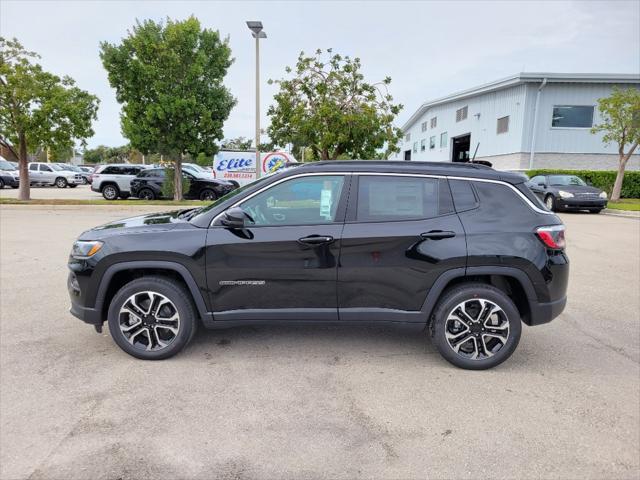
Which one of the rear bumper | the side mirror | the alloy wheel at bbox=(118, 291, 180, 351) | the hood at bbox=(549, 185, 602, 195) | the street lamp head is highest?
the street lamp head

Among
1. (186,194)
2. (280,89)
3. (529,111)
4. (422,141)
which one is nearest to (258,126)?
(280,89)

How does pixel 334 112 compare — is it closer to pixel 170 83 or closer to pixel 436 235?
pixel 170 83

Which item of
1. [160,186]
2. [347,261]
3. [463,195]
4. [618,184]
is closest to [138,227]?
[347,261]

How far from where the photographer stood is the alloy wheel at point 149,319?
3564 millimetres

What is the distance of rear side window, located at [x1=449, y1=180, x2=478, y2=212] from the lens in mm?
3543

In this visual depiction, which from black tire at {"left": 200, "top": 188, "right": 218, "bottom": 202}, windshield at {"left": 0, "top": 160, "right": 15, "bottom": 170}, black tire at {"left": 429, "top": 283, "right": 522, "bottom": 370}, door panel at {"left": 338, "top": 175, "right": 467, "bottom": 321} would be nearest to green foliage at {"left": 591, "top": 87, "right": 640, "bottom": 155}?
black tire at {"left": 200, "top": 188, "right": 218, "bottom": 202}

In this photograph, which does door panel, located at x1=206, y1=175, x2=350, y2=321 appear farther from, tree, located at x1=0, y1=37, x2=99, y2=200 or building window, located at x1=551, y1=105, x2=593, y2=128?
building window, located at x1=551, y1=105, x2=593, y2=128

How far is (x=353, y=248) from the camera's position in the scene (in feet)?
11.3

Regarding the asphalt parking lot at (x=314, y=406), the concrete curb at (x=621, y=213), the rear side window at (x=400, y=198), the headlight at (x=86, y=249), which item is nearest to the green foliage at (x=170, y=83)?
the asphalt parking lot at (x=314, y=406)

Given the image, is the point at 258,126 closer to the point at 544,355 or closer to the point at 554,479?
the point at 544,355

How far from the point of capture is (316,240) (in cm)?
343

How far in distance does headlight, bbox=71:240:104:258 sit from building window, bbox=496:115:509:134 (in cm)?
2821

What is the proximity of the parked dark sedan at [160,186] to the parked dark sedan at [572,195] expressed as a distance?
13199mm

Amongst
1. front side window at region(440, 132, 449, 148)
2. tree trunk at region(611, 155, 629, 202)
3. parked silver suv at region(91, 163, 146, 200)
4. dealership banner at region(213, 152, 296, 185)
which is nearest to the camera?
tree trunk at region(611, 155, 629, 202)
